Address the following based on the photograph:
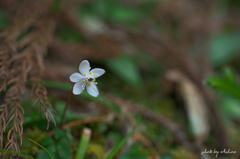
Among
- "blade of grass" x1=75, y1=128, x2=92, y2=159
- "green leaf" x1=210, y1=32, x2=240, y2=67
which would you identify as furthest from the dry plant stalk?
"green leaf" x1=210, y1=32, x2=240, y2=67

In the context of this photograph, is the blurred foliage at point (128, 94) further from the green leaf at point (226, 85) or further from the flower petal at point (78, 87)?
the flower petal at point (78, 87)

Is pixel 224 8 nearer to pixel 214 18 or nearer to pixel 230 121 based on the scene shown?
pixel 214 18

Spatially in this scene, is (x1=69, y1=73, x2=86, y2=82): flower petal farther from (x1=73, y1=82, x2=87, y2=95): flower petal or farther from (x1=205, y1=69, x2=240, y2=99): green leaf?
(x1=205, y1=69, x2=240, y2=99): green leaf

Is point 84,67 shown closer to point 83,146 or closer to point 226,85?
point 83,146

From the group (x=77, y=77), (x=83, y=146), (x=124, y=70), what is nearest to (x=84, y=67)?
(x=77, y=77)

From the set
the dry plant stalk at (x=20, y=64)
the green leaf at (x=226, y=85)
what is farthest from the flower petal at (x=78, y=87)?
the green leaf at (x=226, y=85)

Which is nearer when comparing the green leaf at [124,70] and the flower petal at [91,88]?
the flower petal at [91,88]
